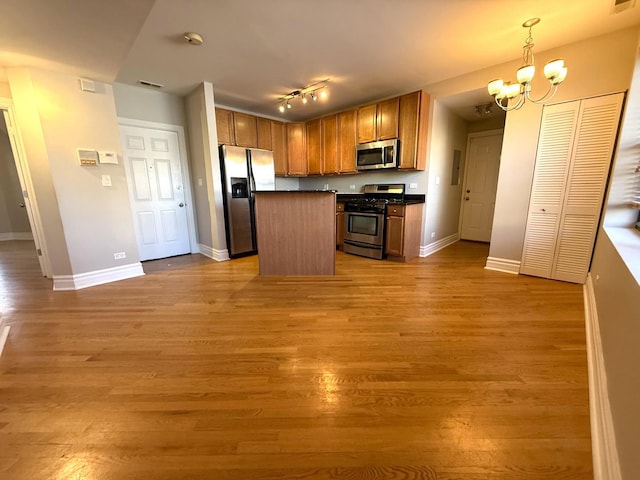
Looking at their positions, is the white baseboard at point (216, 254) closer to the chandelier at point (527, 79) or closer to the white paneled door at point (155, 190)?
the white paneled door at point (155, 190)

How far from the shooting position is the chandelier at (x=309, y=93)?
3713mm

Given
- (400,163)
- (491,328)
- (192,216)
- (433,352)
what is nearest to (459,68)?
(400,163)

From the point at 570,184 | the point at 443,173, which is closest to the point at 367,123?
the point at 443,173

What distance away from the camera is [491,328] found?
207cm

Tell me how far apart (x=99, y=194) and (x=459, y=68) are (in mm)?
4767

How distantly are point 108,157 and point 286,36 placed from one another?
2539 mm

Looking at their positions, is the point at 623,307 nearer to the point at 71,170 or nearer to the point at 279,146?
the point at 71,170

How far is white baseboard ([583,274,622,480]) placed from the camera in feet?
3.18

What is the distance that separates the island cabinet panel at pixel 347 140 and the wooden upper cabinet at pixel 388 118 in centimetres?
47

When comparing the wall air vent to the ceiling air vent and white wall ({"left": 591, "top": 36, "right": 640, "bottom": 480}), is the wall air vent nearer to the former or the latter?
the ceiling air vent

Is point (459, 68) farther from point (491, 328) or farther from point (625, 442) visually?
point (625, 442)

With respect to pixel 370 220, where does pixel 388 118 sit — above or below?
above

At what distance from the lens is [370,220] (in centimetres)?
421

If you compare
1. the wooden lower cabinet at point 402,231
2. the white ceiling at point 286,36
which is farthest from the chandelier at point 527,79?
the wooden lower cabinet at point 402,231
